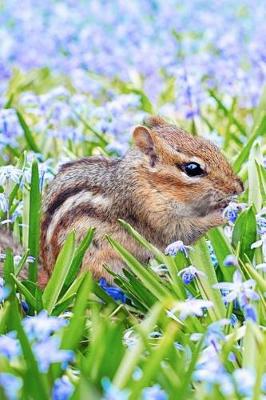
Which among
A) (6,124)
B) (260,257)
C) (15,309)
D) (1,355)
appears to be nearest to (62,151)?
(6,124)

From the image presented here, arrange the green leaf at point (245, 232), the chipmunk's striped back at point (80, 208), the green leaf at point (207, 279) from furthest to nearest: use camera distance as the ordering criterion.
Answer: the chipmunk's striped back at point (80, 208) < the green leaf at point (245, 232) < the green leaf at point (207, 279)

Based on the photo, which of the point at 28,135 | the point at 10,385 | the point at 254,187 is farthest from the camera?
the point at 28,135

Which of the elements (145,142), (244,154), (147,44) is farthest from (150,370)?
(147,44)

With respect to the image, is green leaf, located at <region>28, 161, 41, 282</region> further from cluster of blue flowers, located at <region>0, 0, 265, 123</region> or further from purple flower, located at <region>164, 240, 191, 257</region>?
cluster of blue flowers, located at <region>0, 0, 265, 123</region>

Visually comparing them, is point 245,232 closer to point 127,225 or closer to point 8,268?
point 127,225

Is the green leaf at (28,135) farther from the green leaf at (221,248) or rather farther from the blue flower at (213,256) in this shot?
the green leaf at (221,248)

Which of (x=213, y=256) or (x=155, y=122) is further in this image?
(x=155, y=122)

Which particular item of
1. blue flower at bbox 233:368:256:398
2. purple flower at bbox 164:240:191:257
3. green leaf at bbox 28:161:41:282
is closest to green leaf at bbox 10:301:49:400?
blue flower at bbox 233:368:256:398

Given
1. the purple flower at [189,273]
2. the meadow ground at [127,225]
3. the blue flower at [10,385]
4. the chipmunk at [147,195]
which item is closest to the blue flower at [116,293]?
the meadow ground at [127,225]
